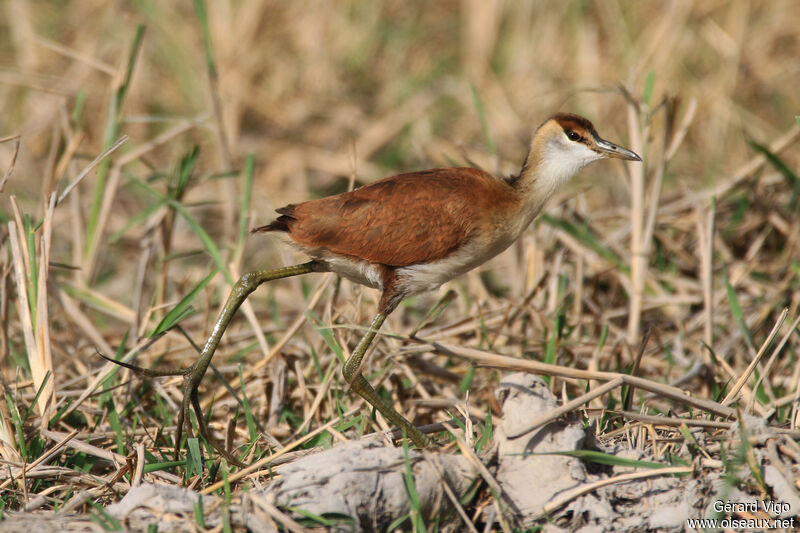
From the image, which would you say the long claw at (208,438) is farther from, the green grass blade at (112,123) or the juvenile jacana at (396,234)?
the green grass blade at (112,123)

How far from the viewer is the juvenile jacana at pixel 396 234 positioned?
3.49 m

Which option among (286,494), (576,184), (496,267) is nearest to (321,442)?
(286,494)

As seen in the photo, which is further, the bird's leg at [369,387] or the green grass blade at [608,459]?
the bird's leg at [369,387]

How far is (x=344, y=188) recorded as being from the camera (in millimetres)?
7289

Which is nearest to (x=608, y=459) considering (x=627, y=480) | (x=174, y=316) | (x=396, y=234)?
(x=627, y=480)

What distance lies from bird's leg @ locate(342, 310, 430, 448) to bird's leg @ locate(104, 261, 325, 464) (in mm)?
390

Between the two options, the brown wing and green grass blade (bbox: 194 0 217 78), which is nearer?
the brown wing

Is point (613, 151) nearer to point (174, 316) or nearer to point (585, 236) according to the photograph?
point (585, 236)

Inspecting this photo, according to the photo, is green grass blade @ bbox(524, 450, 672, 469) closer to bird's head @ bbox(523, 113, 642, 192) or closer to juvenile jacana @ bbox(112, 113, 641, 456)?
juvenile jacana @ bbox(112, 113, 641, 456)

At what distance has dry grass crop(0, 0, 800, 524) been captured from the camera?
11.9 ft

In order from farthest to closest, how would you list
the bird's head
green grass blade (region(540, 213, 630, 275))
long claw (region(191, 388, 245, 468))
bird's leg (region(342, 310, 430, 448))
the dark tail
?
green grass blade (region(540, 213, 630, 275))
the bird's head
the dark tail
bird's leg (region(342, 310, 430, 448))
long claw (region(191, 388, 245, 468))

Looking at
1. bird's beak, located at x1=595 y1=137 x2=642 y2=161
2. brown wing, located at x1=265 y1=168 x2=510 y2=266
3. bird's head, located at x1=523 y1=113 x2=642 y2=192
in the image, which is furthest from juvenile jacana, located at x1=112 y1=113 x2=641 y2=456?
bird's beak, located at x1=595 y1=137 x2=642 y2=161

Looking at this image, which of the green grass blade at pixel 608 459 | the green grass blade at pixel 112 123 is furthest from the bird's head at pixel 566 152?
Answer: the green grass blade at pixel 112 123

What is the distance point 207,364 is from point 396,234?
36.4 inches
